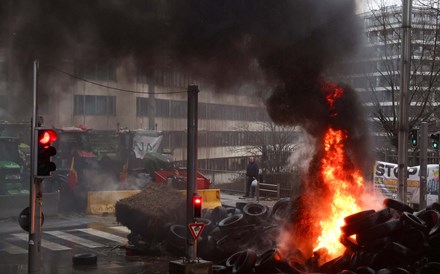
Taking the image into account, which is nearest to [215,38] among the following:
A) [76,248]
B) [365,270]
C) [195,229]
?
[195,229]

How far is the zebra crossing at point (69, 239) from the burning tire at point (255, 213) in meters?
3.57

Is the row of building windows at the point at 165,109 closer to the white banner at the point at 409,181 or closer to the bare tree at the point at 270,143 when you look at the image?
the bare tree at the point at 270,143

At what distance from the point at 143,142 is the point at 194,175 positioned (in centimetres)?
1388

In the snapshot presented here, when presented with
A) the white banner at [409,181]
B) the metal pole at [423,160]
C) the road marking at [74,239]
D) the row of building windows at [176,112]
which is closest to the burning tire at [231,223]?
the road marking at [74,239]

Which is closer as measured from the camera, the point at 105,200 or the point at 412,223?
the point at 412,223

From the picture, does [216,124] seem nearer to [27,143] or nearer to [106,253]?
[27,143]

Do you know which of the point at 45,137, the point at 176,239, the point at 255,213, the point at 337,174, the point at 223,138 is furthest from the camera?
the point at 223,138

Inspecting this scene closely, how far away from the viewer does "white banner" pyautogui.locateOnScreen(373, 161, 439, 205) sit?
19922 mm

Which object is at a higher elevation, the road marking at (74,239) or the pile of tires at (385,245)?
the pile of tires at (385,245)

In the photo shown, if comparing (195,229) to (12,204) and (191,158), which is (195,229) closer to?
(191,158)

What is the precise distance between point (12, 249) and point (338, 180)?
825cm

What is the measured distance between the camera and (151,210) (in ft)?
48.7

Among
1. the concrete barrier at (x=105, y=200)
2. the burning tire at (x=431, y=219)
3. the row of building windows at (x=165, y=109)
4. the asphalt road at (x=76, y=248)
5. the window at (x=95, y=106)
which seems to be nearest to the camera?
the burning tire at (x=431, y=219)

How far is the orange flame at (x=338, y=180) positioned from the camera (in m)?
12.1
